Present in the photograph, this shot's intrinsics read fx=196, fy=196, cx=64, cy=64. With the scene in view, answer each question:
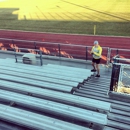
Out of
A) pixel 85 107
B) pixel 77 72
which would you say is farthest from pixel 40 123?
pixel 77 72

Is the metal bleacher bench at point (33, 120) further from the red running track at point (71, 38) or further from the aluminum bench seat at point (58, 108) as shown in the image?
the red running track at point (71, 38)

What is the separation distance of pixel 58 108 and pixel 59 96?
572 millimetres

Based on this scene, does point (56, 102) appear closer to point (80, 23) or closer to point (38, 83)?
point (38, 83)

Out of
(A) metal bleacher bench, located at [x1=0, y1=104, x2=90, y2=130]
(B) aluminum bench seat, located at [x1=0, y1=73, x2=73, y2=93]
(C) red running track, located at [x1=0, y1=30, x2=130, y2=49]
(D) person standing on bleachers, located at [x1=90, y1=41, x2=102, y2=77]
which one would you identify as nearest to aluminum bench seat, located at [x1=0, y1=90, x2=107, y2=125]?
(A) metal bleacher bench, located at [x1=0, y1=104, x2=90, y2=130]

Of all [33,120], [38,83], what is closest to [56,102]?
[33,120]

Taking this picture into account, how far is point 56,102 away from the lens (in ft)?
16.2

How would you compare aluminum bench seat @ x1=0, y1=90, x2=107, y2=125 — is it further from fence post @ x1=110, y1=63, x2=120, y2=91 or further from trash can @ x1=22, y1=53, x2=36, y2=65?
trash can @ x1=22, y1=53, x2=36, y2=65

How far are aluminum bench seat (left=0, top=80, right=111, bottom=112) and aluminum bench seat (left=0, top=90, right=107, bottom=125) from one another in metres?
0.31

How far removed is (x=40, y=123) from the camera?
4133 millimetres

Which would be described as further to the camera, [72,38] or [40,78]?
[72,38]

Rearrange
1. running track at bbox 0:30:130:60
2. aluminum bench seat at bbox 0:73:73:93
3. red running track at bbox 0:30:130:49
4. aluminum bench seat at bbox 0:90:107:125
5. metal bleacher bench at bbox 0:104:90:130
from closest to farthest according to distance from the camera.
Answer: metal bleacher bench at bbox 0:104:90:130 < aluminum bench seat at bbox 0:90:107:125 < aluminum bench seat at bbox 0:73:73:93 < running track at bbox 0:30:130:60 < red running track at bbox 0:30:130:49

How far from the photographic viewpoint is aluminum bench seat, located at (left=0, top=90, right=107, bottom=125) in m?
4.20

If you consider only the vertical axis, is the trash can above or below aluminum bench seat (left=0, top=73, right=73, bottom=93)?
above

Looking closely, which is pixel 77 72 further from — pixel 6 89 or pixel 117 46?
pixel 117 46
